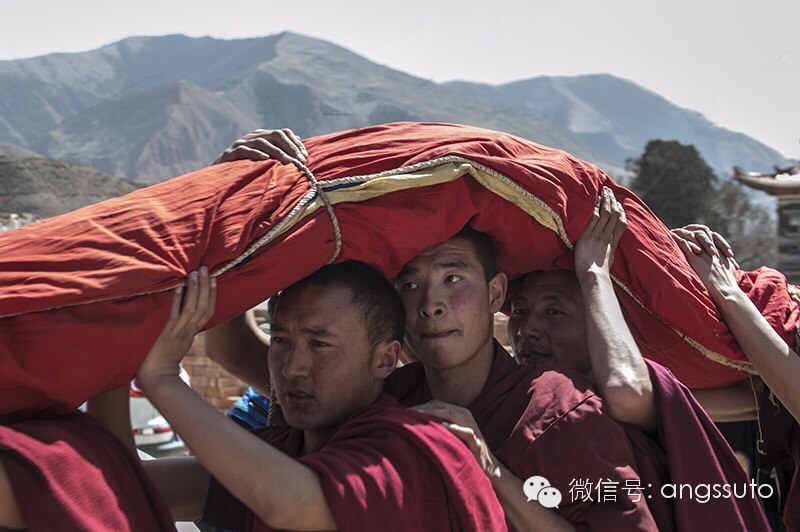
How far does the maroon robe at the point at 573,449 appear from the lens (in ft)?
6.74

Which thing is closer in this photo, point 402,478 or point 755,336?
point 402,478

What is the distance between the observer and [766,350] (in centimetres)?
261

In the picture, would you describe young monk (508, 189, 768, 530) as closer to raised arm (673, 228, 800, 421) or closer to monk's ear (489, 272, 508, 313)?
monk's ear (489, 272, 508, 313)

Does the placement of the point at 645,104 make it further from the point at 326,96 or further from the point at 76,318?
the point at 76,318

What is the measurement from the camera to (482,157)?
7.62ft

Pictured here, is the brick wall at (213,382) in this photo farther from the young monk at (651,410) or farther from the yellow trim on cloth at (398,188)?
the yellow trim on cloth at (398,188)

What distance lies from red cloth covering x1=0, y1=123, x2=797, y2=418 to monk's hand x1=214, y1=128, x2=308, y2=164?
5cm

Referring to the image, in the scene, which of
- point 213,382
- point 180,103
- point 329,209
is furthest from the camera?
point 180,103

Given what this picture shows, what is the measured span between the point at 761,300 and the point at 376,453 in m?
1.61

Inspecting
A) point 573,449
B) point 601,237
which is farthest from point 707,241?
point 573,449

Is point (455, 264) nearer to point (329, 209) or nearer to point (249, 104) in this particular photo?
point (329, 209)

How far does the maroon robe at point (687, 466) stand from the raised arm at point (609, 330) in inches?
2.2

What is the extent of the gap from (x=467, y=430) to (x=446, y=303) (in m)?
0.47

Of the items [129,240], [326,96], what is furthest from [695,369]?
[326,96]
